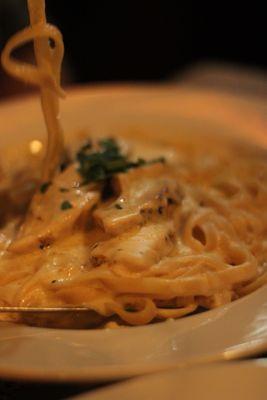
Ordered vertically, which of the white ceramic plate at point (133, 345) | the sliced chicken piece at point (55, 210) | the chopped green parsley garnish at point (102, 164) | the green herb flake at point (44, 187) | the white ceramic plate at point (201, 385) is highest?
the chopped green parsley garnish at point (102, 164)

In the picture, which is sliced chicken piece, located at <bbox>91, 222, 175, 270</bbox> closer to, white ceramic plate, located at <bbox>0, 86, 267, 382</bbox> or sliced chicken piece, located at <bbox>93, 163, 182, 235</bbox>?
sliced chicken piece, located at <bbox>93, 163, 182, 235</bbox>

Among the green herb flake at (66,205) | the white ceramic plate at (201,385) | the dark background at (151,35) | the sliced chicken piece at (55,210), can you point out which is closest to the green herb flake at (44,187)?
the sliced chicken piece at (55,210)

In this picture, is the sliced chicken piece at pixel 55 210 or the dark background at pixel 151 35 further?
the dark background at pixel 151 35

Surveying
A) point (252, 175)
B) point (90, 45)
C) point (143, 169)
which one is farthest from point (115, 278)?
point (90, 45)

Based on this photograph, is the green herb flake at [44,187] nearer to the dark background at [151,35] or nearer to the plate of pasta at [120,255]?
the plate of pasta at [120,255]

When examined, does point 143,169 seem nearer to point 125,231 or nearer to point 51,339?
point 125,231

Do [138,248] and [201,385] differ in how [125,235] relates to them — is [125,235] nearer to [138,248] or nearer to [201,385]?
[138,248]
